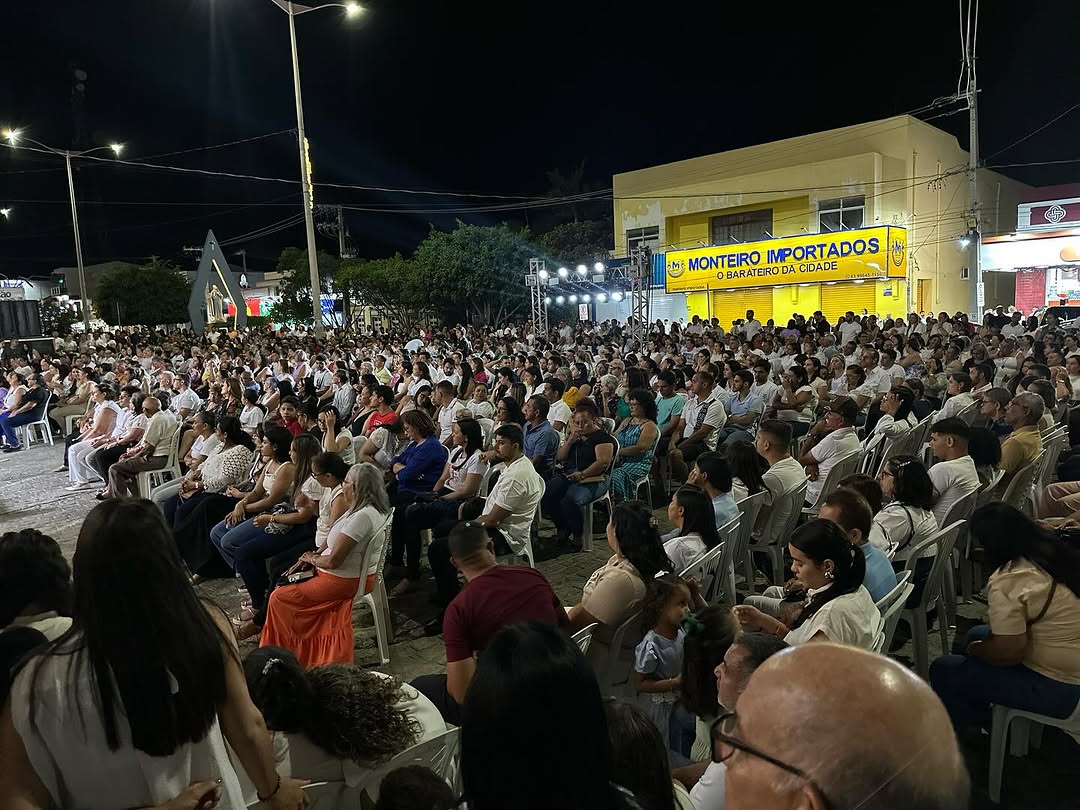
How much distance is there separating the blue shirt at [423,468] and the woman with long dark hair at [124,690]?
4.15 metres

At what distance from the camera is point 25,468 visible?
33.4 feet

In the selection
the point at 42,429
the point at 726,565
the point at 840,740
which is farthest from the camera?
the point at 42,429

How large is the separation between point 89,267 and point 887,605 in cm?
7619

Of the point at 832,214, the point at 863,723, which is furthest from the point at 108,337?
the point at 863,723

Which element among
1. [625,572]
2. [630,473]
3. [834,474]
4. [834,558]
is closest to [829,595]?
[834,558]

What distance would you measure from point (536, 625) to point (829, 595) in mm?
1534

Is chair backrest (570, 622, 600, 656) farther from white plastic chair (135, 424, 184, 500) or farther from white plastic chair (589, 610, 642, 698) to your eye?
white plastic chair (135, 424, 184, 500)

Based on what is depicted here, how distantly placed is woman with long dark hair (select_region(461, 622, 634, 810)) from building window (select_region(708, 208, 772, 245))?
26.3 meters

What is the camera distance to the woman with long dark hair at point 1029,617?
258 centimetres

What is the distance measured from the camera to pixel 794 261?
23.1 metres

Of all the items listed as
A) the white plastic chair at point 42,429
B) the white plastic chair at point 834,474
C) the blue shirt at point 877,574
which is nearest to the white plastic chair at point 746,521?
the white plastic chair at point 834,474

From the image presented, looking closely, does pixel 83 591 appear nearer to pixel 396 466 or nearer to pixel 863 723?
pixel 863 723

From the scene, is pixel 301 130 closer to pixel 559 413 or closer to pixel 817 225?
pixel 559 413

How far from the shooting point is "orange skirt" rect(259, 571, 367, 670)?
12.8ft
